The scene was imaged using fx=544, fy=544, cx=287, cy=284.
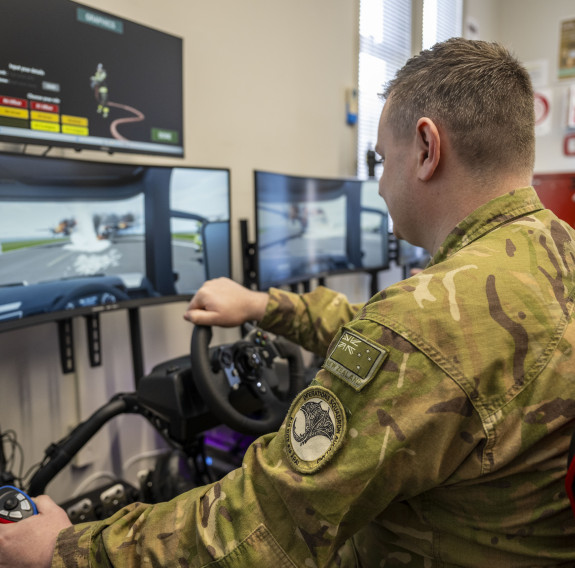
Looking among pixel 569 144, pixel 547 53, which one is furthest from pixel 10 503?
pixel 547 53

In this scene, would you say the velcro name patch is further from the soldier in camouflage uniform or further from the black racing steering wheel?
the black racing steering wheel

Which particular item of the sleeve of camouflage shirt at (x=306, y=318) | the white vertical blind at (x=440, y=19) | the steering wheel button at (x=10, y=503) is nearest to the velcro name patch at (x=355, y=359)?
the steering wheel button at (x=10, y=503)

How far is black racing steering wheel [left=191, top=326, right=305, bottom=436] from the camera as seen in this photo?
3.75 ft

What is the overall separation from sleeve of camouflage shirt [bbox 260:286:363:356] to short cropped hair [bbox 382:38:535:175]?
631 millimetres

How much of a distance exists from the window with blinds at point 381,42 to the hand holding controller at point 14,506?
2.83 metres

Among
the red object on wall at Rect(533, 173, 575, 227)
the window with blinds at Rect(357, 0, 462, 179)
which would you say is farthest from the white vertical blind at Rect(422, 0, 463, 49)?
the red object on wall at Rect(533, 173, 575, 227)

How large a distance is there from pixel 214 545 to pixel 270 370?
2.23 ft

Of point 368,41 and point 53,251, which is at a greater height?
point 368,41

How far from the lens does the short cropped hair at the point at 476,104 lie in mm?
907

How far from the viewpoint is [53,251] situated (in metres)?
1.49

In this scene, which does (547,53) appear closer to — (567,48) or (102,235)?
(567,48)

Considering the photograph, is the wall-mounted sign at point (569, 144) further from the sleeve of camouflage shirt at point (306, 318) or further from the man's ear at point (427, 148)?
the man's ear at point (427, 148)

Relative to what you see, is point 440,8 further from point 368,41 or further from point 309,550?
point 309,550

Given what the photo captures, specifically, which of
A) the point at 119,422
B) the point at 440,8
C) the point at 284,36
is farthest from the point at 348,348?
the point at 440,8
